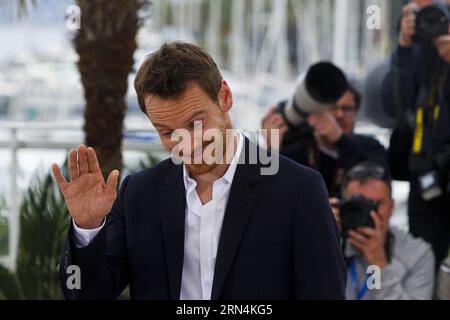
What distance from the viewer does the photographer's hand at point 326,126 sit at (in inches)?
162

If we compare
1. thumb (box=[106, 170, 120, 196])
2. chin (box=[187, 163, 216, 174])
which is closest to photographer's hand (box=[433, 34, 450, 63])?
chin (box=[187, 163, 216, 174])

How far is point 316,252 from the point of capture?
6.21 ft

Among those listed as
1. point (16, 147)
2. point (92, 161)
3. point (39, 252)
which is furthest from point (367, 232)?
point (16, 147)

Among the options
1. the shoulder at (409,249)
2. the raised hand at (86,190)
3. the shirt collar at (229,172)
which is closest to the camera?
the raised hand at (86,190)

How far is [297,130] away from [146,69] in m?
2.32

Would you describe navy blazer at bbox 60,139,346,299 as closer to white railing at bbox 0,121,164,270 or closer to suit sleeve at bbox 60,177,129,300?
suit sleeve at bbox 60,177,129,300

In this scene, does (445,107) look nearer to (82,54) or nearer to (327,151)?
(327,151)

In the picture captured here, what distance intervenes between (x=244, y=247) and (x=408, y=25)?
242 cm

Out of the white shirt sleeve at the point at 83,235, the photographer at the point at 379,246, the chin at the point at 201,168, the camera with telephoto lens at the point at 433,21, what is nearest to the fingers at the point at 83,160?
the white shirt sleeve at the point at 83,235

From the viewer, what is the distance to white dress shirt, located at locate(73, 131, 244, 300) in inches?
76.3

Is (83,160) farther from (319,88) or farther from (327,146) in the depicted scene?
(327,146)

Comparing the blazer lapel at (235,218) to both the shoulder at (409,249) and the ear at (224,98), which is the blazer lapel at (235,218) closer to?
the ear at (224,98)

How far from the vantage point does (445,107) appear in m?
4.11
